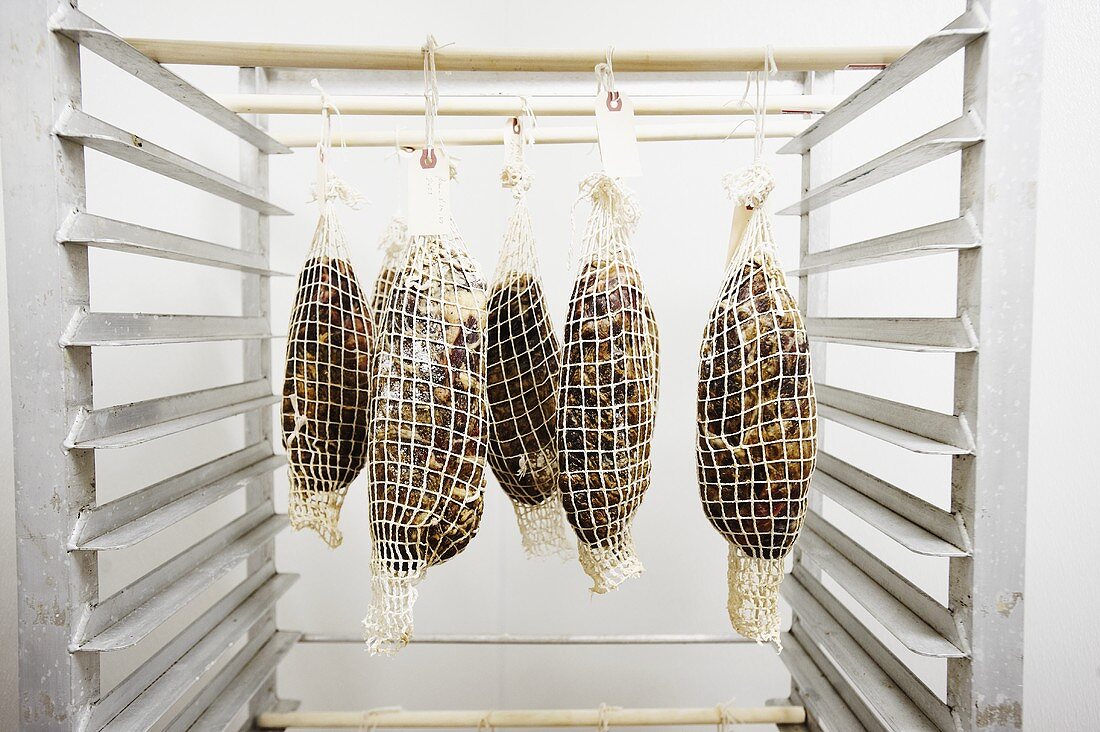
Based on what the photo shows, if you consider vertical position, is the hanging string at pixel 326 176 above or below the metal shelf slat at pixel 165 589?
above

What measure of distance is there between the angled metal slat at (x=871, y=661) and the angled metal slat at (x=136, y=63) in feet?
3.28

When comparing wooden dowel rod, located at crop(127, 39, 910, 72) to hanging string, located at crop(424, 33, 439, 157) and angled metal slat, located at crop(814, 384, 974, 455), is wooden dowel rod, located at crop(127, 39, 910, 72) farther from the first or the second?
angled metal slat, located at crop(814, 384, 974, 455)

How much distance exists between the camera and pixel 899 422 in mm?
749

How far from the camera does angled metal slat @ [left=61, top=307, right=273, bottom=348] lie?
0.62m

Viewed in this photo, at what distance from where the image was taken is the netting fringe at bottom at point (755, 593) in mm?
700

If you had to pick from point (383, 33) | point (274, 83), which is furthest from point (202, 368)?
point (383, 33)

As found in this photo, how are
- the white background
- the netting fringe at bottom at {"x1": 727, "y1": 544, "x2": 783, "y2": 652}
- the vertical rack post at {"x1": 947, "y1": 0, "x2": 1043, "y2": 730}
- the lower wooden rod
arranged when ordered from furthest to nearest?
1. the white background
2. the lower wooden rod
3. the netting fringe at bottom at {"x1": 727, "y1": 544, "x2": 783, "y2": 652}
4. the vertical rack post at {"x1": 947, "y1": 0, "x2": 1043, "y2": 730}

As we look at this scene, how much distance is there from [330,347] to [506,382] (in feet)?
0.68

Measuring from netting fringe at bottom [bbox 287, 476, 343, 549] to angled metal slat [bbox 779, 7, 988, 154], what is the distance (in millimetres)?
741

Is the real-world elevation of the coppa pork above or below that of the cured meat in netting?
below

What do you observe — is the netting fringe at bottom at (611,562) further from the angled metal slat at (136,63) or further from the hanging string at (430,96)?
the angled metal slat at (136,63)

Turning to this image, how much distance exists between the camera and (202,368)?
1268 mm

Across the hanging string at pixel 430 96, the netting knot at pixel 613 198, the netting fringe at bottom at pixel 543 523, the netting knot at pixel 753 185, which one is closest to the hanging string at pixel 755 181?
the netting knot at pixel 753 185

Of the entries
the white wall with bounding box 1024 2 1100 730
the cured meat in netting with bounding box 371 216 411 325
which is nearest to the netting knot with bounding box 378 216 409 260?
the cured meat in netting with bounding box 371 216 411 325
